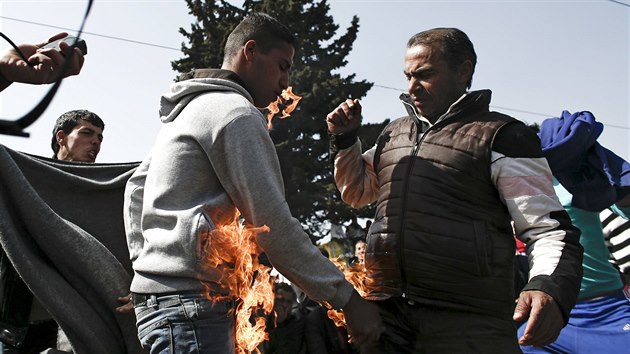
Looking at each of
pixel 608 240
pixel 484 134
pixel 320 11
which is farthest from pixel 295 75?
pixel 484 134

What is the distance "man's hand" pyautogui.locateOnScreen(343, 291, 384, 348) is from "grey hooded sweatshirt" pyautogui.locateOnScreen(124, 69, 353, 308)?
6cm

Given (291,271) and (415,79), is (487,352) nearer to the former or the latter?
(291,271)

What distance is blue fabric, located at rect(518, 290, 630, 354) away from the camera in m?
4.49

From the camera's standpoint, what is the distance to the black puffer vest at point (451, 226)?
10.3 ft

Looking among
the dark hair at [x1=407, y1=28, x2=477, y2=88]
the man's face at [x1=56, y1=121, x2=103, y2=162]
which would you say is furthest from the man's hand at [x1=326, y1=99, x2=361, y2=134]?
the man's face at [x1=56, y1=121, x2=103, y2=162]

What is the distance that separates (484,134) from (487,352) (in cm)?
93

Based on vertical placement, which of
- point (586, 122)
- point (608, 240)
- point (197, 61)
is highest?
point (197, 61)

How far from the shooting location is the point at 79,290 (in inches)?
138

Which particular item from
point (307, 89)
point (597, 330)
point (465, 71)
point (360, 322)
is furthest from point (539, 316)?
point (307, 89)

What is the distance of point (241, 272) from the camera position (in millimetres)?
2914

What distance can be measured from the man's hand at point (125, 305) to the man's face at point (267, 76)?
1.11m

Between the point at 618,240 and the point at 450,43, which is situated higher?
the point at 450,43

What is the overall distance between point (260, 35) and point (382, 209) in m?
0.97

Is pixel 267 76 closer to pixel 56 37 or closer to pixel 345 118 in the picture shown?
pixel 345 118
